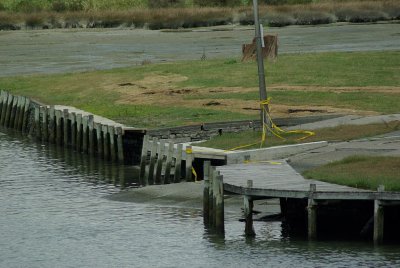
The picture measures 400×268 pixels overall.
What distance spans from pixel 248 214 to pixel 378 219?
3.71 m

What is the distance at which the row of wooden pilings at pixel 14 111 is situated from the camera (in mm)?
60938

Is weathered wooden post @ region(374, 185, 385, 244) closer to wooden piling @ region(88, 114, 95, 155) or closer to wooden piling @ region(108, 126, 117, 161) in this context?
wooden piling @ region(108, 126, 117, 161)

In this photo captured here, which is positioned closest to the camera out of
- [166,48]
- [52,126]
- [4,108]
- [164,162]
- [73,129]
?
[164,162]

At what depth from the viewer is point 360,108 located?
2062 inches

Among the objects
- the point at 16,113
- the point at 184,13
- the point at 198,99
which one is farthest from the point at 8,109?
the point at 184,13

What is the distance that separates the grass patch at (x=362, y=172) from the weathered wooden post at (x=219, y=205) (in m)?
2.64

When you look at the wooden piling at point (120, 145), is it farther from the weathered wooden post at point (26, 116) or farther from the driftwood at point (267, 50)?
the driftwood at point (267, 50)

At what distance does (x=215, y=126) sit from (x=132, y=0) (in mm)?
102743

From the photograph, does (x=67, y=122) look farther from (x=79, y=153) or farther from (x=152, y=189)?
(x=152, y=189)

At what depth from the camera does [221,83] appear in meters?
62.9

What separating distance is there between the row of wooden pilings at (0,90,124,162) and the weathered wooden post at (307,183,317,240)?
662 inches

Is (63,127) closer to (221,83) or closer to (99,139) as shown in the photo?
(99,139)

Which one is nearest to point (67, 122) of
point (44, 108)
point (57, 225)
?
point (44, 108)

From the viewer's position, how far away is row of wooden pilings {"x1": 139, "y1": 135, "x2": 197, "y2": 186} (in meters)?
42.0
